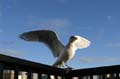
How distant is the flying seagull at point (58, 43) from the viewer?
12461 millimetres

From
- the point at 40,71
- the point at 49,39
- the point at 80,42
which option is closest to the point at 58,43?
the point at 49,39

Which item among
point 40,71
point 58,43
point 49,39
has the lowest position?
point 40,71

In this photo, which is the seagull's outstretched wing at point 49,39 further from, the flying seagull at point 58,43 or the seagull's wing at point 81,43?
the seagull's wing at point 81,43

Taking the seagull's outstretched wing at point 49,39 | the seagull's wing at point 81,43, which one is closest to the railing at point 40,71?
the seagull's outstretched wing at point 49,39

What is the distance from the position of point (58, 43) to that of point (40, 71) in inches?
153

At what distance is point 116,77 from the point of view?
9211mm

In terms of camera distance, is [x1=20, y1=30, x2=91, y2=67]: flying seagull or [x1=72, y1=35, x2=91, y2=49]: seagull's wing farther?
[x1=72, y1=35, x2=91, y2=49]: seagull's wing

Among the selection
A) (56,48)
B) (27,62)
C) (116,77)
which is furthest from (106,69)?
(56,48)

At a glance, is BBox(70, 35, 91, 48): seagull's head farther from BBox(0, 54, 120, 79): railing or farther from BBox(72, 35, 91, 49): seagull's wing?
BBox(0, 54, 120, 79): railing

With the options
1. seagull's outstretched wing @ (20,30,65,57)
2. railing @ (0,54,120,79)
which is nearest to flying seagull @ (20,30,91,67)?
seagull's outstretched wing @ (20,30,65,57)

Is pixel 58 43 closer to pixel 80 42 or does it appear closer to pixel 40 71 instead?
pixel 80 42

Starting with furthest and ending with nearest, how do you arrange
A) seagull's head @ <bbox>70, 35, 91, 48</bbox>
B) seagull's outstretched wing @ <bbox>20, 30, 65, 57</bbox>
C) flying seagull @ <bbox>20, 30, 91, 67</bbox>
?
seagull's head @ <bbox>70, 35, 91, 48</bbox> < seagull's outstretched wing @ <bbox>20, 30, 65, 57</bbox> < flying seagull @ <bbox>20, 30, 91, 67</bbox>

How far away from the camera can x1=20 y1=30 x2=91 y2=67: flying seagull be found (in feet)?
40.9

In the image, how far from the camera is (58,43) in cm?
1319
